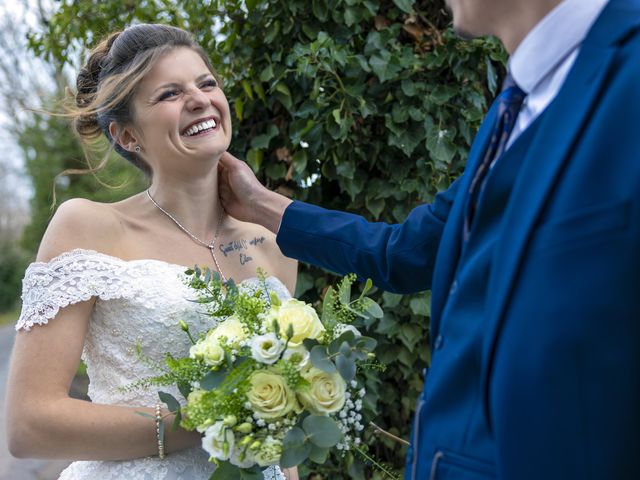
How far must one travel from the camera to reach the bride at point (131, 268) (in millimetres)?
2143

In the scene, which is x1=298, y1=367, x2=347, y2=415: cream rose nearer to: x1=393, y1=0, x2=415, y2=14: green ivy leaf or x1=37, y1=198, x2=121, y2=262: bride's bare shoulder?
x1=37, y1=198, x2=121, y2=262: bride's bare shoulder

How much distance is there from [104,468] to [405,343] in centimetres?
136

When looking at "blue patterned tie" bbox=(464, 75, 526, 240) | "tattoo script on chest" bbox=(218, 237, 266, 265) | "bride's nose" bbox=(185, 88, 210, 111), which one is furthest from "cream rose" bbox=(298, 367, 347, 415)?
"bride's nose" bbox=(185, 88, 210, 111)

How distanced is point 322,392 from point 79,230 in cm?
111

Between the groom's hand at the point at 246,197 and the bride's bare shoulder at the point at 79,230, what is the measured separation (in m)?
0.49

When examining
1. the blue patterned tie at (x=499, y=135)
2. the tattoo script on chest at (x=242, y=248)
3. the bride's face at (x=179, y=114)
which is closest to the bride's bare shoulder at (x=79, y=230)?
the bride's face at (x=179, y=114)

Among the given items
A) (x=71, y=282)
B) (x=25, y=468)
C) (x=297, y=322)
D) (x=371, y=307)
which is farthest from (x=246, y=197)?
(x=25, y=468)

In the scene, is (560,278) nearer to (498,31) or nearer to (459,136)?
(498,31)

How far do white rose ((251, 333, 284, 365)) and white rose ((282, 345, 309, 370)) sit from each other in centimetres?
2

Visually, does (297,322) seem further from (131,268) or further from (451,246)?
(131,268)

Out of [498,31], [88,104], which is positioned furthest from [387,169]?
[498,31]

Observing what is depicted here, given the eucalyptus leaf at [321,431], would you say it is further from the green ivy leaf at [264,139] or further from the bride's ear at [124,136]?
the green ivy leaf at [264,139]

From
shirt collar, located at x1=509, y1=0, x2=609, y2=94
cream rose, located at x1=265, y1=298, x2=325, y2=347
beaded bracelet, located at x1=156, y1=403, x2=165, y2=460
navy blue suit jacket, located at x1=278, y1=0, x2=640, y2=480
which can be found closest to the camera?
navy blue suit jacket, located at x1=278, y1=0, x2=640, y2=480

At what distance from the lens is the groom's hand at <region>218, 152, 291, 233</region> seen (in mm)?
2479
